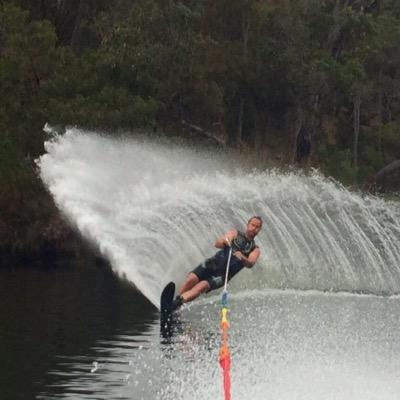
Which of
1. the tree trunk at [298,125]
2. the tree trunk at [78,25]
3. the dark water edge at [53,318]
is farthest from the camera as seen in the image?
the tree trunk at [298,125]

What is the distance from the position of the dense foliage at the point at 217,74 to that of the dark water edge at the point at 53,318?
7374mm

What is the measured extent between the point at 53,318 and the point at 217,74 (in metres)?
32.2

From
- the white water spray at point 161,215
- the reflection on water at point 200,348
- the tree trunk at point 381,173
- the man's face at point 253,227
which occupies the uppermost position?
the tree trunk at point 381,173

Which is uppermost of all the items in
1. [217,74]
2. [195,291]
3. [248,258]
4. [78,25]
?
[78,25]

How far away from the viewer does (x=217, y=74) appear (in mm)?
56406

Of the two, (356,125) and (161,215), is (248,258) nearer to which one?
(161,215)

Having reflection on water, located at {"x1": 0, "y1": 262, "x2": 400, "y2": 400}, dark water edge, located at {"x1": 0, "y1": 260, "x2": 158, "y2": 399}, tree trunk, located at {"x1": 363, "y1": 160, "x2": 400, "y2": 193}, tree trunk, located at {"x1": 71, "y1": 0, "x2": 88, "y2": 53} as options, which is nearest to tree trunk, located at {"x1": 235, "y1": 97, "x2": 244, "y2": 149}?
tree trunk, located at {"x1": 363, "y1": 160, "x2": 400, "y2": 193}

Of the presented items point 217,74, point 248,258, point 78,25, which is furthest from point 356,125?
point 248,258

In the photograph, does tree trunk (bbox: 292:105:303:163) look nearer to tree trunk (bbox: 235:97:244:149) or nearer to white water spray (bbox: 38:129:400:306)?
tree trunk (bbox: 235:97:244:149)

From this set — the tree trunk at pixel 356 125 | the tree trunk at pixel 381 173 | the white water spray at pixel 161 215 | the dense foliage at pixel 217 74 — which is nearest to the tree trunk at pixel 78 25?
the dense foliage at pixel 217 74

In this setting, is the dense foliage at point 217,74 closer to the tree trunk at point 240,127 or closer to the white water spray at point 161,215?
the tree trunk at point 240,127

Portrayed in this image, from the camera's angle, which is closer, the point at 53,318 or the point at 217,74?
the point at 53,318

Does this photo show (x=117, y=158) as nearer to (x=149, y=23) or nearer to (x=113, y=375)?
(x=149, y=23)

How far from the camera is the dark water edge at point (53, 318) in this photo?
59.0 feet
